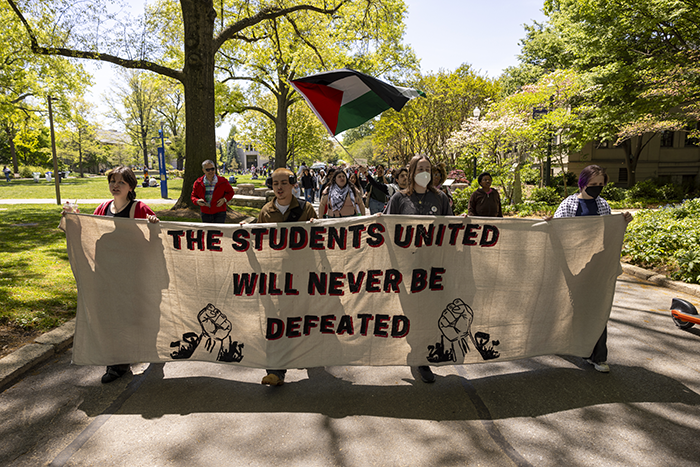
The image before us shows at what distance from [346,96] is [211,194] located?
2.94 metres

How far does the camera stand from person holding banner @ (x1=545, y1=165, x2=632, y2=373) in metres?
3.90

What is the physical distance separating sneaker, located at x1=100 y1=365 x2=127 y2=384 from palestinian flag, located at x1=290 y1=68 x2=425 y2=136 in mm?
4067

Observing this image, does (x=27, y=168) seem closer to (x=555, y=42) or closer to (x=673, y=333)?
(x=555, y=42)

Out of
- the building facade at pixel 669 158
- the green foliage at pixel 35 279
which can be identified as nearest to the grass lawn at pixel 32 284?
the green foliage at pixel 35 279

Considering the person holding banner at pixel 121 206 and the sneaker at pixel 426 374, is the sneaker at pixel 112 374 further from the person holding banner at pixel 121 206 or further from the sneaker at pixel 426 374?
the sneaker at pixel 426 374

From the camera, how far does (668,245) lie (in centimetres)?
781

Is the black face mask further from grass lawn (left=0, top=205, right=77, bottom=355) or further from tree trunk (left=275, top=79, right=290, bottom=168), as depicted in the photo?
tree trunk (left=275, top=79, right=290, bottom=168)

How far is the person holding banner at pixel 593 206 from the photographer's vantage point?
3.90 meters

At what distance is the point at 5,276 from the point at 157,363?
13.4ft

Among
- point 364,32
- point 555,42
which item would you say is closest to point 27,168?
point 364,32

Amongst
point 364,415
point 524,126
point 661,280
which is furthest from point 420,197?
point 524,126

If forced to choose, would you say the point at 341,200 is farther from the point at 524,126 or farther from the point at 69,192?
the point at 69,192

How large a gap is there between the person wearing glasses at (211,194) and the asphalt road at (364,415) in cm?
338

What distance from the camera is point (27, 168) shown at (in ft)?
152
